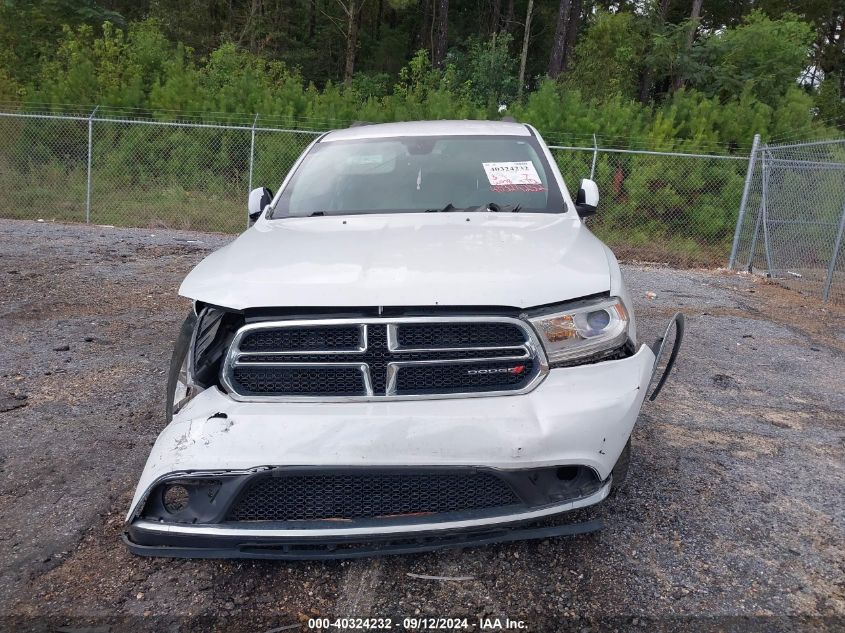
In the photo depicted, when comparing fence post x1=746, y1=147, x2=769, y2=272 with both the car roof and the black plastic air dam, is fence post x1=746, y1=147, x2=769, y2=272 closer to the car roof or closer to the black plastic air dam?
the car roof

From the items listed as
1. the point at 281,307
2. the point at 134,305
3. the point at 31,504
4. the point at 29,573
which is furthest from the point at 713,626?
the point at 134,305

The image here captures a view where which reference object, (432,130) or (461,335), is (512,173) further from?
(461,335)

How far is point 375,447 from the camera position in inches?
83.0

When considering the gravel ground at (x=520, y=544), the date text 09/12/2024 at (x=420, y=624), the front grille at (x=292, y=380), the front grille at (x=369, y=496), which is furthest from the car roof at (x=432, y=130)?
the date text 09/12/2024 at (x=420, y=624)

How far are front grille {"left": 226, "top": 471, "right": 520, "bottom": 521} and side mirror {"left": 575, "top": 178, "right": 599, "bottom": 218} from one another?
213 centimetres

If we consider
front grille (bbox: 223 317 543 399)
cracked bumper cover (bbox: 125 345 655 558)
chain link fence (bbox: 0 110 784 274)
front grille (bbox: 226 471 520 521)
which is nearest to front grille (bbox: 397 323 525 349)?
front grille (bbox: 223 317 543 399)

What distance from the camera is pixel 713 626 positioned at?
2.17m

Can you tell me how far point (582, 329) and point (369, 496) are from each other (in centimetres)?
96

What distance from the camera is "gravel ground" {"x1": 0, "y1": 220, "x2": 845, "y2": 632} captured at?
2242mm

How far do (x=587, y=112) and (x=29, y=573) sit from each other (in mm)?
13125

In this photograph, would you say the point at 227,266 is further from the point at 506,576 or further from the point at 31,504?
the point at 506,576

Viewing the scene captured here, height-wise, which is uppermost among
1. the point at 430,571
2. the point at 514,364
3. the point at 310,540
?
the point at 514,364

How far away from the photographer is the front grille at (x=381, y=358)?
224 centimetres

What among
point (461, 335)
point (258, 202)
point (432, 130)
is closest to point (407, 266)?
point (461, 335)
